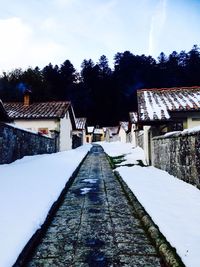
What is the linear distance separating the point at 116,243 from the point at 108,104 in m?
84.1

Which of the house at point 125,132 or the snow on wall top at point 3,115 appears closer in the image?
the snow on wall top at point 3,115

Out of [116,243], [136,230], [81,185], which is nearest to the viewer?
[116,243]

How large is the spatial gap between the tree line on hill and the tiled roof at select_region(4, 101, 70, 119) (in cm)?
4302

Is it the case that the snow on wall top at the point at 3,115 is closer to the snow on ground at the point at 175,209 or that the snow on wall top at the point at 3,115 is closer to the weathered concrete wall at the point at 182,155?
the snow on ground at the point at 175,209

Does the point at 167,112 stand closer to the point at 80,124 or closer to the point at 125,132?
the point at 125,132

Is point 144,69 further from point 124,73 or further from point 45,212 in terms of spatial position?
point 45,212

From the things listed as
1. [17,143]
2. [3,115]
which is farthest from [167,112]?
[3,115]

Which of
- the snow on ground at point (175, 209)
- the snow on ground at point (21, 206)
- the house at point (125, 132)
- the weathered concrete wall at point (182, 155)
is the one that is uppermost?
the house at point (125, 132)

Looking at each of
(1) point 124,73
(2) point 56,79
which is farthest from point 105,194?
(1) point 124,73

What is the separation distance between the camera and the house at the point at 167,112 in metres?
13.0

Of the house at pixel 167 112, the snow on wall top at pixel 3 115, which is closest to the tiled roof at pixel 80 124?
the house at pixel 167 112

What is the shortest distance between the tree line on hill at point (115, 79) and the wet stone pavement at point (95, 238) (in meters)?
65.5

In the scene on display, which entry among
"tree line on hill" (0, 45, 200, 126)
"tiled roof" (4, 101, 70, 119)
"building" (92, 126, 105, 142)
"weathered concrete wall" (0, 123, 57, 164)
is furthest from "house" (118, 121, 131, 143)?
"building" (92, 126, 105, 142)

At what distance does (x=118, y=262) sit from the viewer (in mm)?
3551
